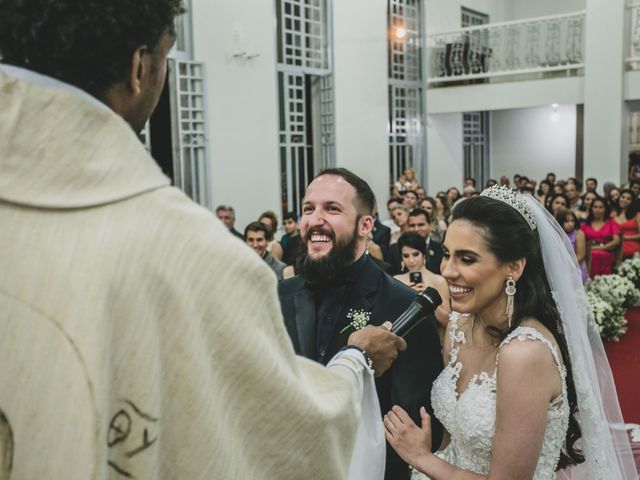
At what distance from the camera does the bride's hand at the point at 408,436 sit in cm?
231

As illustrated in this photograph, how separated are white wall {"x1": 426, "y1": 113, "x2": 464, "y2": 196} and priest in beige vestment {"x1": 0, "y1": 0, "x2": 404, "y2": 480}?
15310mm

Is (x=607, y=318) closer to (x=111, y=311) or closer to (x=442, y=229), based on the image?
(x=442, y=229)

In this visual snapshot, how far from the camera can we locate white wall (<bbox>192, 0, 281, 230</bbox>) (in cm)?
1066

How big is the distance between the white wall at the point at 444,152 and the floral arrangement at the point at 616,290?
7466mm

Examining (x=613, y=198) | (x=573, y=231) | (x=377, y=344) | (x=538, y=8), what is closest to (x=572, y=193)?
(x=613, y=198)

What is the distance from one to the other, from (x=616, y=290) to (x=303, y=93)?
680 centimetres

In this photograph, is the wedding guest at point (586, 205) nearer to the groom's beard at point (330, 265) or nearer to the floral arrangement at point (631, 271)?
the floral arrangement at point (631, 271)

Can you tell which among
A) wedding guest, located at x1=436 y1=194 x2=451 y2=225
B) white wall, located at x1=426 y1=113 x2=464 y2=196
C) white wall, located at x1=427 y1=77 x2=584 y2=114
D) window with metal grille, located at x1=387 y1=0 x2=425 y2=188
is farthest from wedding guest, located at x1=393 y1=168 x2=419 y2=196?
wedding guest, located at x1=436 y1=194 x2=451 y2=225

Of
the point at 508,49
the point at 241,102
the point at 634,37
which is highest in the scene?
the point at 508,49

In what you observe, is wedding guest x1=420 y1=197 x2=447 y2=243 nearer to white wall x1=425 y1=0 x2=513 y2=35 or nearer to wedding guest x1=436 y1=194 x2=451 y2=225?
wedding guest x1=436 y1=194 x2=451 y2=225

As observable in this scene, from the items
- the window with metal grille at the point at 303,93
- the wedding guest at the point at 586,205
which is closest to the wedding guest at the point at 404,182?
the window with metal grille at the point at 303,93

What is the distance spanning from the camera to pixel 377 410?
1.97 metres

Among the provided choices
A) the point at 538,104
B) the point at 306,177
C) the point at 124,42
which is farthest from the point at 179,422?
the point at 538,104

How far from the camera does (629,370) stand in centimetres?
665
